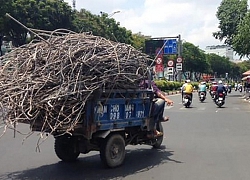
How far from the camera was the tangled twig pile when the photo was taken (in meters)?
6.82

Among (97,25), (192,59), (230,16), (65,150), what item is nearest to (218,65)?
(192,59)

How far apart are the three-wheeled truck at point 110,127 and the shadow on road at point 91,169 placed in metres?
0.23

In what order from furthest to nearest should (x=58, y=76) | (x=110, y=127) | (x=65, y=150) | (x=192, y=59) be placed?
(x=192, y=59) < (x=65, y=150) < (x=110, y=127) < (x=58, y=76)

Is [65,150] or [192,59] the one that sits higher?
[192,59]

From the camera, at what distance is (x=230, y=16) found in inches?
1721

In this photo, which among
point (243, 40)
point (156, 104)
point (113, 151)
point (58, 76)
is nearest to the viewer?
point (58, 76)

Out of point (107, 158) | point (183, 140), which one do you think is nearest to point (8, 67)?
point (107, 158)

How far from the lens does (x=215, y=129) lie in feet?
44.6

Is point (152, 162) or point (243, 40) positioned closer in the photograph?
point (152, 162)

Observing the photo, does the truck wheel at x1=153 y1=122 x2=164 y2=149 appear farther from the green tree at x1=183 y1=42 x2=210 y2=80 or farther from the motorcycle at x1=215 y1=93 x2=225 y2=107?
the green tree at x1=183 y1=42 x2=210 y2=80

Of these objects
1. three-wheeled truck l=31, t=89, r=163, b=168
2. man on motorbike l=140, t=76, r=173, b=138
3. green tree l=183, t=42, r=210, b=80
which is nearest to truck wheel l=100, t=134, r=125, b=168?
three-wheeled truck l=31, t=89, r=163, b=168

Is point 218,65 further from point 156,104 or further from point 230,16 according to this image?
point 156,104

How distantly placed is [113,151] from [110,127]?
49 cm

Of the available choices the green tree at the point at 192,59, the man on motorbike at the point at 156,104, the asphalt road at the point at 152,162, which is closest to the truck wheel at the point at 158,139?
the asphalt road at the point at 152,162
